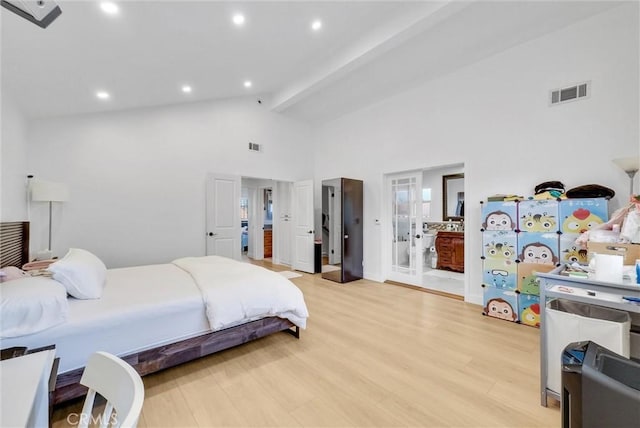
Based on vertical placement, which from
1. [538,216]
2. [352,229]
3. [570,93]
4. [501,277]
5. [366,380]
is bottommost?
[366,380]

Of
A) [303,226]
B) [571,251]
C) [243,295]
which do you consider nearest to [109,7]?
[243,295]

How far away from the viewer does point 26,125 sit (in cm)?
328

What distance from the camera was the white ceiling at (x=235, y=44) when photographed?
2285mm

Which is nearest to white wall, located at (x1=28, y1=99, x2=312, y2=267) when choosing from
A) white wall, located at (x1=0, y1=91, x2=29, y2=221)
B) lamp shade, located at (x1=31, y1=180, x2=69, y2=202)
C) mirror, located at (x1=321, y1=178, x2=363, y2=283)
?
white wall, located at (x1=0, y1=91, x2=29, y2=221)

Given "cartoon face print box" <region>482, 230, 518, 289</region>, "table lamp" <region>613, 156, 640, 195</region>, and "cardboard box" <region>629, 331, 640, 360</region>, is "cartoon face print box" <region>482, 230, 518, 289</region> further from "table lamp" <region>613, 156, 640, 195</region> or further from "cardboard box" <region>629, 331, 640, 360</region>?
"cardboard box" <region>629, 331, 640, 360</region>

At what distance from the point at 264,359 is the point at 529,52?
4766mm

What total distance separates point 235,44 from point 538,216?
4.15m

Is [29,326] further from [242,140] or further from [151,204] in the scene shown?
[242,140]

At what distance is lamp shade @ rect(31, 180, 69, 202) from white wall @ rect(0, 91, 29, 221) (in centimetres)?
13

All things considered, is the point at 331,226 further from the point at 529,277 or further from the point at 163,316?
the point at 163,316

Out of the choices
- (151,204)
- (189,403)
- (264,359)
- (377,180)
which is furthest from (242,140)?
(189,403)

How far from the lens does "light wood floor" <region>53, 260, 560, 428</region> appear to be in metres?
1.67

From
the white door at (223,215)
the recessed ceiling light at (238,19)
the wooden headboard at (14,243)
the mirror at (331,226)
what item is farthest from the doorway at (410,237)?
the wooden headboard at (14,243)

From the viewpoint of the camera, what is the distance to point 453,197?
239 inches
